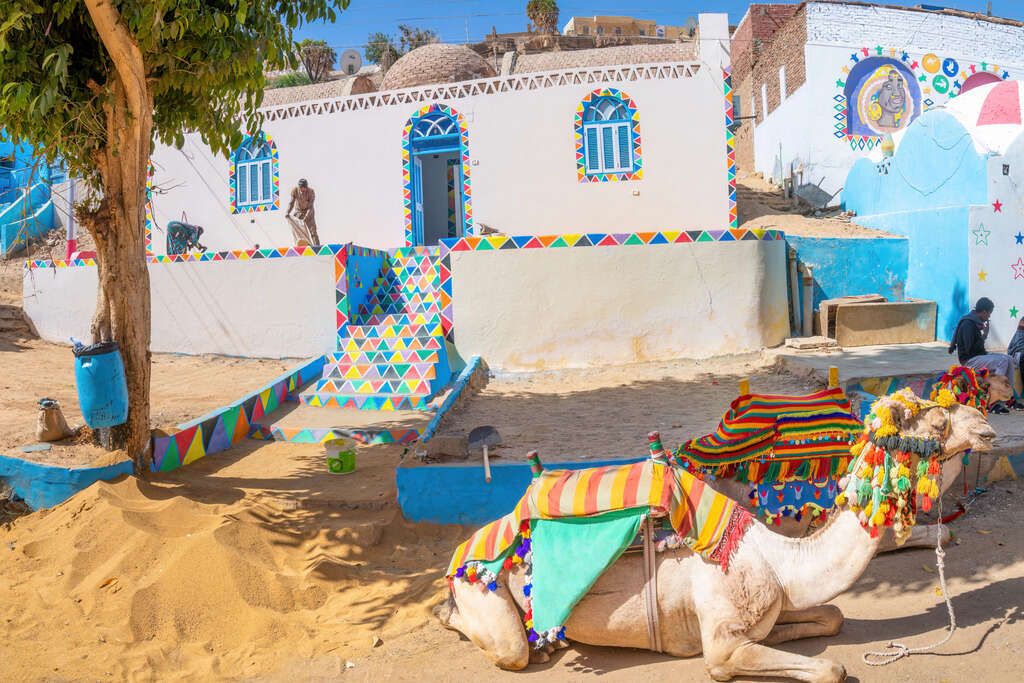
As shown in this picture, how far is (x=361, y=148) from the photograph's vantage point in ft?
52.8

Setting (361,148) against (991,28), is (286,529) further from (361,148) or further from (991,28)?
(991,28)

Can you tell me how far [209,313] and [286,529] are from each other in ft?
27.0

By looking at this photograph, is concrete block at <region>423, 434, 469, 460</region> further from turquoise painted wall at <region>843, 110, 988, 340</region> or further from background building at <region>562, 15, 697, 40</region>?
background building at <region>562, 15, 697, 40</region>

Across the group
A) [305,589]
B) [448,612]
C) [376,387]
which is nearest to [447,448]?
[305,589]

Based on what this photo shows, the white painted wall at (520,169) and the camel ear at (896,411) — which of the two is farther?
the white painted wall at (520,169)

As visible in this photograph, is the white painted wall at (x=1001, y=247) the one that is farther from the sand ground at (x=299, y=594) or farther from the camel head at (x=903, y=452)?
the camel head at (x=903, y=452)

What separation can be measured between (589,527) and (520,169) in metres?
12.1

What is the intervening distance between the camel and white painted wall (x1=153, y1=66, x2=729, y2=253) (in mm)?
11427

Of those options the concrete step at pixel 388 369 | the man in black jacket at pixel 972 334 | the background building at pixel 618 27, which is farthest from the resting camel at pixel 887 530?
the background building at pixel 618 27

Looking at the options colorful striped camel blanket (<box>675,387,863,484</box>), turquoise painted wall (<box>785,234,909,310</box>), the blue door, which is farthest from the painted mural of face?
colorful striped camel blanket (<box>675,387,863,484</box>)

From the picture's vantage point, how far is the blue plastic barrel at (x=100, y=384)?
6625 millimetres

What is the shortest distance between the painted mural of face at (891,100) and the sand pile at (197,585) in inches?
684

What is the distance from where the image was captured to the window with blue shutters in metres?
14.8

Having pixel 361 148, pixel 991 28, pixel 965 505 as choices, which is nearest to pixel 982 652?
pixel 965 505
